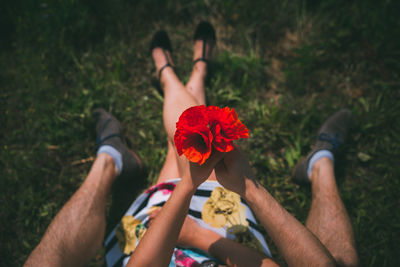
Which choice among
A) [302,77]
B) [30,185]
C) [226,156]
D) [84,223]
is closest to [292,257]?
[226,156]

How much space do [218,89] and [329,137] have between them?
1.41 meters

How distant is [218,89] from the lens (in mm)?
3189

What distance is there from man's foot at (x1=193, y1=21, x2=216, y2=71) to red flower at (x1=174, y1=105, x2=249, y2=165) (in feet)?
6.38

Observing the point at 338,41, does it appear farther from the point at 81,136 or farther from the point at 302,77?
the point at 81,136

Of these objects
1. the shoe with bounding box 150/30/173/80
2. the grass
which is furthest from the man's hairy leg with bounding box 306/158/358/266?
the shoe with bounding box 150/30/173/80

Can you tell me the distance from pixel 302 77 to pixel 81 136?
2.88m

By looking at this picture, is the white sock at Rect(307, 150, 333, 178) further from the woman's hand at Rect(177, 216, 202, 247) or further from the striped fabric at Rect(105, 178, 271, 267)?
the woman's hand at Rect(177, 216, 202, 247)

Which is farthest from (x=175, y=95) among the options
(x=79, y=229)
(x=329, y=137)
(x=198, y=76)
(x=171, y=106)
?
(x=329, y=137)

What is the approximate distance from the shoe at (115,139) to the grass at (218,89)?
0.18 meters

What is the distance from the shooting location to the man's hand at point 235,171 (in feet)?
5.28

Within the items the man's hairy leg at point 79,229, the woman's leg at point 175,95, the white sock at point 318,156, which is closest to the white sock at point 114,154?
the man's hairy leg at point 79,229

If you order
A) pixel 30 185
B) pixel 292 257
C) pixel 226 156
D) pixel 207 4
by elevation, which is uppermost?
pixel 207 4

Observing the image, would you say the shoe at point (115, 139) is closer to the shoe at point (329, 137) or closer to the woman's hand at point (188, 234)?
the woman's hand at point (188, 234)

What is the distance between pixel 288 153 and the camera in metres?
2.91
